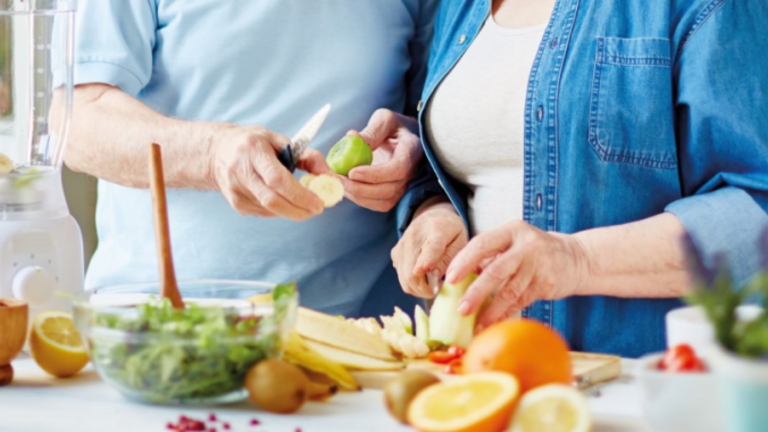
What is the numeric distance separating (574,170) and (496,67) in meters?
0.27

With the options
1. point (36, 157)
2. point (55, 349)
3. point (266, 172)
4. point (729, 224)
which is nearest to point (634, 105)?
point (729, 224)

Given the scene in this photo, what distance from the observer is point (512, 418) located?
3.15 feet

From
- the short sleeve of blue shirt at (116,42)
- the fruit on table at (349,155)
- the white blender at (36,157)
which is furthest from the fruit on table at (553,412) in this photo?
the short sleeve of blue shirt at (116,42)

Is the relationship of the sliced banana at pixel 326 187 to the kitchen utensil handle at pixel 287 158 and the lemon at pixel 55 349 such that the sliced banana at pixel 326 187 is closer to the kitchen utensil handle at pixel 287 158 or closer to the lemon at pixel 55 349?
the kitchen utensil handle at pixel 287 158

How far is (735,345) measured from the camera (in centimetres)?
83

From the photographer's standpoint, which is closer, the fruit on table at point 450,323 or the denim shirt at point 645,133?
the fruit on table at point 450,323

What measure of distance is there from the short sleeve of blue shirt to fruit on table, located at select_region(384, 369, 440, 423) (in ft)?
3.62

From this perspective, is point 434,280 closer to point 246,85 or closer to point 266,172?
point 266,172

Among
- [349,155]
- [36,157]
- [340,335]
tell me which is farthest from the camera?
[36,157]

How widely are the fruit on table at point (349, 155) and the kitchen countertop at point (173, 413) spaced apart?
61 centimetres

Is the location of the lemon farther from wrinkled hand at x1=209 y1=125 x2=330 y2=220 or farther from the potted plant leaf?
the potted plant leaf

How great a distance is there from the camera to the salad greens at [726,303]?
791 mm

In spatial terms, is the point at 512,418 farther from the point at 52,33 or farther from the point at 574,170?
the point at 52,33

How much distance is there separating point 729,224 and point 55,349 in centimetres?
102
